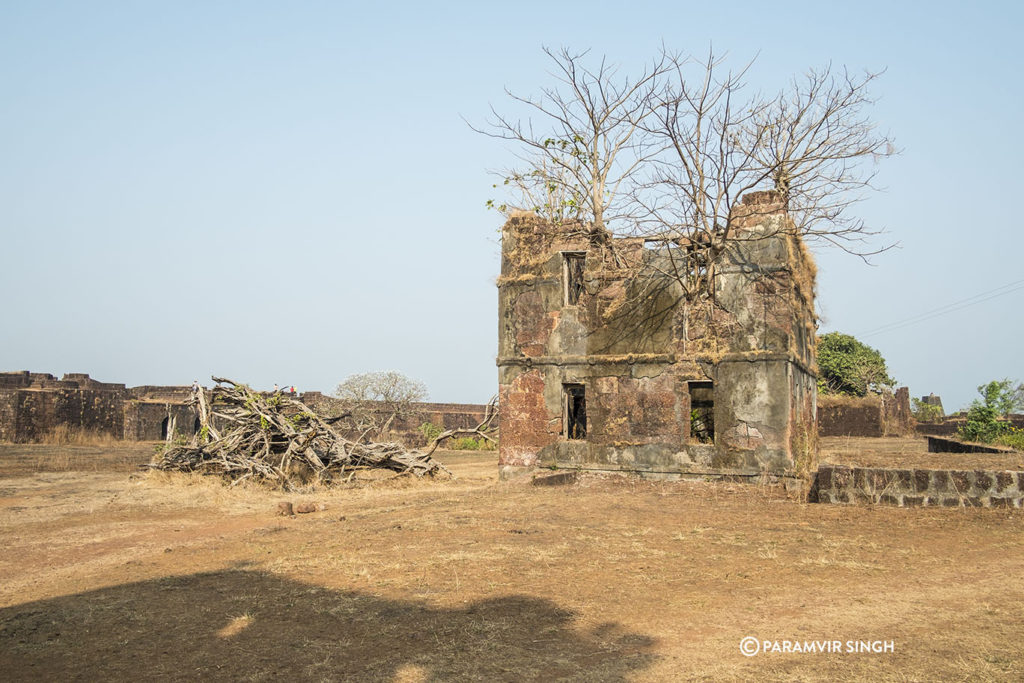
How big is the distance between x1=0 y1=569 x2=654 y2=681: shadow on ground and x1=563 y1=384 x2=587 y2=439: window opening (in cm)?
863

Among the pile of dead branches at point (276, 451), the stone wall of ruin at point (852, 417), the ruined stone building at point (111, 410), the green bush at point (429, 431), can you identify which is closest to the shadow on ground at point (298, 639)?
the pile of dead branches at point (276, 451)

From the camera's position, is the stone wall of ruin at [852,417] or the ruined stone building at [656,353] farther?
the stone wall of ruin at [852,417]

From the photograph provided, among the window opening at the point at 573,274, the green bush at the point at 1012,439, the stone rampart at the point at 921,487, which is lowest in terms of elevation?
the stone rampart at the point at 921,487

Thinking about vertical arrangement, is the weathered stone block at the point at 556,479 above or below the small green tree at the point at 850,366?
below

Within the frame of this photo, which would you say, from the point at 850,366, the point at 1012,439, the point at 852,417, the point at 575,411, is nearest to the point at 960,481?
the point at 575,411

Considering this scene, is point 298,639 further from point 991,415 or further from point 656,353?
point 991,415

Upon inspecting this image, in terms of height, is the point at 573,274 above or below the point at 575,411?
above

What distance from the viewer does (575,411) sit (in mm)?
16859

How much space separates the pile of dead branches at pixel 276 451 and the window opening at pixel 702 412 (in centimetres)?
511

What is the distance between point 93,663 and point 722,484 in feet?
34.1

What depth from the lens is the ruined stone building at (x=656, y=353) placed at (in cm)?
1369

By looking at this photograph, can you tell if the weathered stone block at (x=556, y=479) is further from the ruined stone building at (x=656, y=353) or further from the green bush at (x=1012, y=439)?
the green bush at (x=1012, y=439)

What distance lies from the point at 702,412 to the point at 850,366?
37.8 meters

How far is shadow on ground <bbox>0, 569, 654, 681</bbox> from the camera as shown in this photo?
204 inches
